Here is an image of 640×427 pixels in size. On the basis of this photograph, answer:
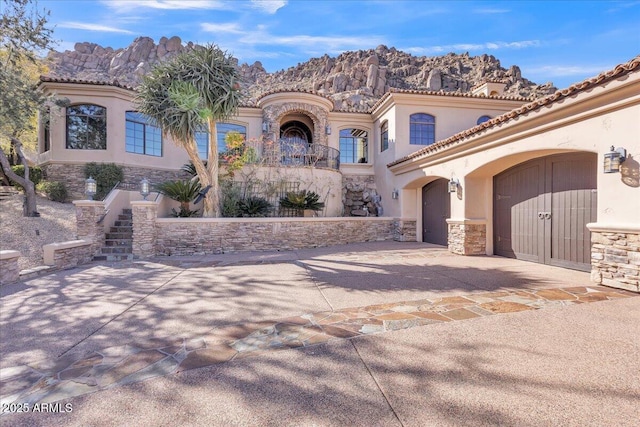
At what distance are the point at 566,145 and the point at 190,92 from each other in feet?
35.0

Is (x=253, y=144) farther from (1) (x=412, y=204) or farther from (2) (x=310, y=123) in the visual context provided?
(1) (x=412, y=204)

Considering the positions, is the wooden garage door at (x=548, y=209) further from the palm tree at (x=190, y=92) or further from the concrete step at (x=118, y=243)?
the concrete step at (x=118, y=243)

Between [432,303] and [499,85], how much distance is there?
606 inches

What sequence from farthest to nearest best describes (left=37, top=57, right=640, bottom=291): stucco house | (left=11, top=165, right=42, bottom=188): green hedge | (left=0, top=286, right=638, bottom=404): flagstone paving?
1. (left=11, top=165, right=42, bottom=188): green hedge
2. (left=37, top=57, right=640, bottom=291): stucco house
3. (left=0, top=286, right=638, bottom=404): flagstone paving

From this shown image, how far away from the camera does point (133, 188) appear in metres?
14.4

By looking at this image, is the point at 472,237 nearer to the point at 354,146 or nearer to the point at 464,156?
the point at 464,156

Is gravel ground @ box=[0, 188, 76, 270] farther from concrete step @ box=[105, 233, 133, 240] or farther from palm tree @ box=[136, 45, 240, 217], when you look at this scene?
palm tree @ box=[136, 45, 240, 217]

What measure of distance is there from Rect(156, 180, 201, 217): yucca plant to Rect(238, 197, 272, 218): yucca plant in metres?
1.86

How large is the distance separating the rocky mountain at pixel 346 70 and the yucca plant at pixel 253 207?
26224 millimetres

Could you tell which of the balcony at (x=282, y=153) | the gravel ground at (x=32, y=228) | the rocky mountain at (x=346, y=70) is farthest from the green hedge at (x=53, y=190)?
the rocky mountain at (x=346, y=70)

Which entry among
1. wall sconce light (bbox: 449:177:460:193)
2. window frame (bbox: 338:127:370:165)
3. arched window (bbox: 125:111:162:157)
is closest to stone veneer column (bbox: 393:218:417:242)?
wall sconce light (bbox: 449:177:460:193)

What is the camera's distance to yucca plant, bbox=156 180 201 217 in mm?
11289

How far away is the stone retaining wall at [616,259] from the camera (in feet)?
16.5

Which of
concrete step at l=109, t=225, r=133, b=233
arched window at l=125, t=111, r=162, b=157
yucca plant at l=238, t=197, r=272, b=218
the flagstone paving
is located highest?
arched window at l=125, t=111, r=162, b=157
